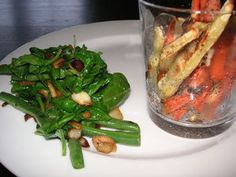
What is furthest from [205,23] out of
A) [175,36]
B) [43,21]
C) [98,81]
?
[43,21]

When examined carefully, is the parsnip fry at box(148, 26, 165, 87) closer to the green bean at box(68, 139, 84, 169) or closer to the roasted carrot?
the roasted carrot

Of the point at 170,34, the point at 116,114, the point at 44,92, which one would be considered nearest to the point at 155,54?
the point at 170,34

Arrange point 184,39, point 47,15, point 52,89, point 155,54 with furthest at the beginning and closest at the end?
point 47,15, point 52,89, point 155,54, point 184,39

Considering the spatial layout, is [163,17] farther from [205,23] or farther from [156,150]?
[156,150]

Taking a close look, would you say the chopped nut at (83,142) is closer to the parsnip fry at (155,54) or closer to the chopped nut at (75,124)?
the chopped nut at (75,124)

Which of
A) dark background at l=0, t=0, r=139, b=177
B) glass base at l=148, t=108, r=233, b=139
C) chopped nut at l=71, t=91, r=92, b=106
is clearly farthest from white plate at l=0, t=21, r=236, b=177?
dark background at l=0, t=0, r=139, b=177

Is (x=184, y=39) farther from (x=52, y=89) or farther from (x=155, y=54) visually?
(x=52, y=89)
